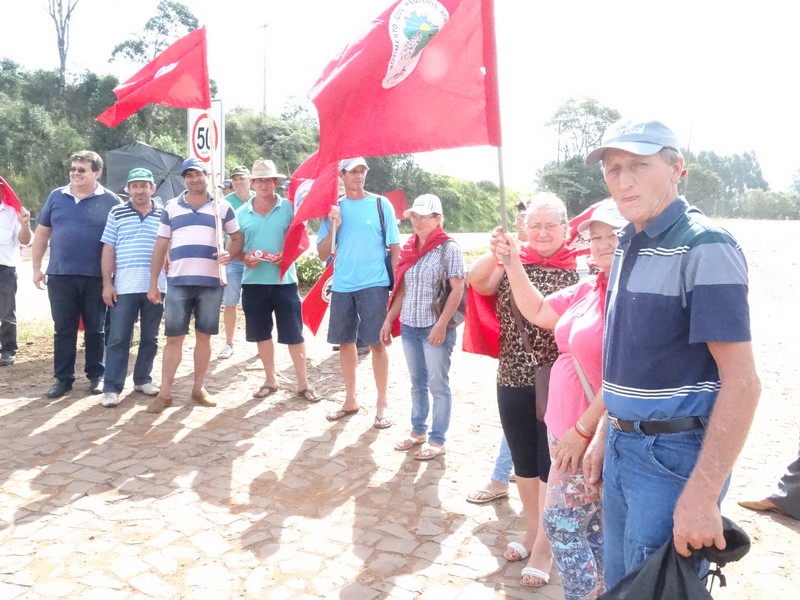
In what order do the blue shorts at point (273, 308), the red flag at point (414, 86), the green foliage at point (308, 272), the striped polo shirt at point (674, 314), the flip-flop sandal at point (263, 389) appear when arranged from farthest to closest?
the green foliage at point (308, 272)
the flip-flop sandal at point (263, 389)
the blue shorts at point (273, 308)
the red flag at point (414, 86)
the striped polo shirt at point (674, 314)

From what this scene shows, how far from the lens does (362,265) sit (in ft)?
19.2

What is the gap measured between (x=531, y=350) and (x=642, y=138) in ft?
5.43

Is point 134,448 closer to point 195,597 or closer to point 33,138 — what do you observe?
point 195,597

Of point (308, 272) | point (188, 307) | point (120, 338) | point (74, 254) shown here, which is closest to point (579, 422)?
point (188, 307)

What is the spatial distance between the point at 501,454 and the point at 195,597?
6.74 feet

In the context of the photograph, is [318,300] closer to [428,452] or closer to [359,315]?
[359,315]

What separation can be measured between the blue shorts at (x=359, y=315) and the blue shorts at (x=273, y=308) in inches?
28.2

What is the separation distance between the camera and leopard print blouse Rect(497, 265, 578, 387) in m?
3.56

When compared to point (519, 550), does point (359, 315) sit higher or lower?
higher

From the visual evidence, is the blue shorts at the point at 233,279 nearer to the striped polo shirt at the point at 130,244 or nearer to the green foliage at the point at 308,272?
the striped polo shirt at the point at 130,244

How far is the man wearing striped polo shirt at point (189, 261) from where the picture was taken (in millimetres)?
6156

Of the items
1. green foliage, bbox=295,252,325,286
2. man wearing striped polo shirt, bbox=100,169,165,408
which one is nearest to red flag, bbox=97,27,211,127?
man wearing striped polo shirt, bbox=100,169,165,408

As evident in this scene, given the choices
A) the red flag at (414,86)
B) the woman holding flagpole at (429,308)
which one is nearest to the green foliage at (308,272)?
the woman holding flagpole at (429,308)

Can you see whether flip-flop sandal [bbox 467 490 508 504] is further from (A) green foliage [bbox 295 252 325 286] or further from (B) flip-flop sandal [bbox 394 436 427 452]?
(A) green foliage [bbox 295 252 325 286]
